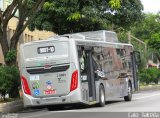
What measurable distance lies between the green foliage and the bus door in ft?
102

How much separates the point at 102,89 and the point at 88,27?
11.2m

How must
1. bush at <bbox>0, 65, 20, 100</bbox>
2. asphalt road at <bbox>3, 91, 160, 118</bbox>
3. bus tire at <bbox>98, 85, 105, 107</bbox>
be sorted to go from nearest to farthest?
asphalt road at <bbox>3, 91, 160, 118</bbox> → bus tire at <bbox>98, 85, 105, 107</bbox> → bush at <bbox>0, 65, 20, 100</bbox>

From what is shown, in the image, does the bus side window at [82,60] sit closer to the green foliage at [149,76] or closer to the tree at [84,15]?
the tree at [84,15]

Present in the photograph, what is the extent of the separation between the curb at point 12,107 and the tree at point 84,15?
9709 millimetres

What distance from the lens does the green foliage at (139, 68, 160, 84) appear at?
5628 cm

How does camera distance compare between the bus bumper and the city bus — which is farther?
the city bus

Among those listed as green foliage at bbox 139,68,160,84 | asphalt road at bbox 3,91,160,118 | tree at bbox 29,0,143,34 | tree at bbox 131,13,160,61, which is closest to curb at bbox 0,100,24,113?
asphalt road at bbox 3,91,160,118

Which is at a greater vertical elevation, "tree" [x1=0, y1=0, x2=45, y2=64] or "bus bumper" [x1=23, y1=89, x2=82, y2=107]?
"tree" [x1=0, y1=0, x2=45, y2=64]

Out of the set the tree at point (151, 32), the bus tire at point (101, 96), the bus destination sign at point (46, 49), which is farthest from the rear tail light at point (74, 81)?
the tree at point (151, 32)

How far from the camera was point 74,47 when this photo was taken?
76.3 feet

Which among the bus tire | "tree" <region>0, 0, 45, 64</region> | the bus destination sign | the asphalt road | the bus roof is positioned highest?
"tree" <region>0, 0, 45, 64</region>

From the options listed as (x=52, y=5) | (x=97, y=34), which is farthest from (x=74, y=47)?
(x=52, y=5)

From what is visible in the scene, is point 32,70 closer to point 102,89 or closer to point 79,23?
point 102,89

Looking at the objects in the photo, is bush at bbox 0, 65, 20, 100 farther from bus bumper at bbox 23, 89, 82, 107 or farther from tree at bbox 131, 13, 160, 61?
tree at bbox 131, 13, 160, 61
